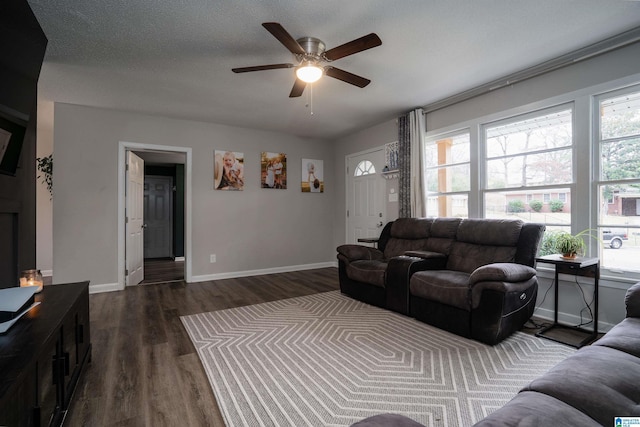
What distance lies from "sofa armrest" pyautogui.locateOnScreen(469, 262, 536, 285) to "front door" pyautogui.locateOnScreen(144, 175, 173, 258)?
7007mm

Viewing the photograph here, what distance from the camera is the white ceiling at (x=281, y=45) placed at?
2.15 metres

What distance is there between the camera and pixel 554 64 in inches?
115

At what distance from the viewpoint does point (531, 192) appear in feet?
10.7

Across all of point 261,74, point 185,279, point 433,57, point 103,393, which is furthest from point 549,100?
point 185,279

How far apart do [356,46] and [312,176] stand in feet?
12.5

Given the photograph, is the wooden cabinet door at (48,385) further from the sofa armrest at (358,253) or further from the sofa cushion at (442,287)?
the sofa armrest at (358,253)

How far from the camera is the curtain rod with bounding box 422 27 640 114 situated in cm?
250

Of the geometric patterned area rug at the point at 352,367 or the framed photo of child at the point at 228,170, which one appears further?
the framed photo of child at the point at 228,170

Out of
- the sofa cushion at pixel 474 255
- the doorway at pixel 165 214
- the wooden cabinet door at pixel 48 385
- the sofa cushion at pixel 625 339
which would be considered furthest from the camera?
the doorway at pixel 165 214

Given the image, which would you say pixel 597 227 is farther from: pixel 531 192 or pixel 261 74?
pixel 261 74

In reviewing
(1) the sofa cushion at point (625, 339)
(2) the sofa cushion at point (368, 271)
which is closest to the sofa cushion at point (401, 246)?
(2) the sofa cushion at point (368, 271)

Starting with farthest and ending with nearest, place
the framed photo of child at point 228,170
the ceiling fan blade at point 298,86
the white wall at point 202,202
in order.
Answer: the framed photo of child at point 228,170
the white wall at point 202,202
the ceiling fan blade at point 298,86

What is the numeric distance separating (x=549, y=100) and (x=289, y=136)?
3.93 meters

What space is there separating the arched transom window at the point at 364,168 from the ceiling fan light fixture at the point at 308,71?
2.84 meters
